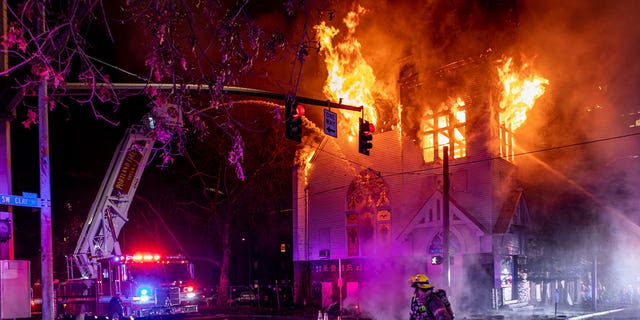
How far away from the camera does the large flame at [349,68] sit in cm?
2916

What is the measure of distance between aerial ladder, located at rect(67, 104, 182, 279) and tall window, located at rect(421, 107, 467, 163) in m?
13.9

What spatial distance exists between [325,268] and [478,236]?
9706 millimetres

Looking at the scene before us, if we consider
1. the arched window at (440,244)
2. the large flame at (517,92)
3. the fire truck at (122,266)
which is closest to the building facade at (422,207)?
the arched window at (440,244)

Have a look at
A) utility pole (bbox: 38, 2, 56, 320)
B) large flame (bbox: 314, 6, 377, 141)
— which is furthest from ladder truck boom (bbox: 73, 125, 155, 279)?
large flame (bbox: 314, 6, 377, 141)

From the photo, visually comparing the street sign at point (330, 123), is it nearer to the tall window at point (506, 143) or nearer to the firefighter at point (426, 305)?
the firefighter at point (426, 305)

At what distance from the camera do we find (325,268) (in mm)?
31000

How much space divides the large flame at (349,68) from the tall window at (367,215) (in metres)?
3.36

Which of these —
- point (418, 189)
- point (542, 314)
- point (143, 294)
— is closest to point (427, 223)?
point (418, 189)

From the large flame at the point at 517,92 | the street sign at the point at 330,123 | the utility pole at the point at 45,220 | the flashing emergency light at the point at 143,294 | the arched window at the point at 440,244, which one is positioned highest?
the large flame at the point at 517,92

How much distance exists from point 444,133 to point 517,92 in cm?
390

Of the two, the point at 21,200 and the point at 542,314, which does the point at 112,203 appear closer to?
the point at 21,200

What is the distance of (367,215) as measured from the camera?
97.4 ft

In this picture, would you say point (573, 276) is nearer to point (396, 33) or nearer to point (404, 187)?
point (404, 187)

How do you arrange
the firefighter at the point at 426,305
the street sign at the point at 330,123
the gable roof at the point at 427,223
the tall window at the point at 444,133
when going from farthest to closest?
1. the tall window at the point at 444,133
2. the gable roof at the point at 427,223
3. the street sign at the point at 330,123
4. the firefighter at the point at 426,305
